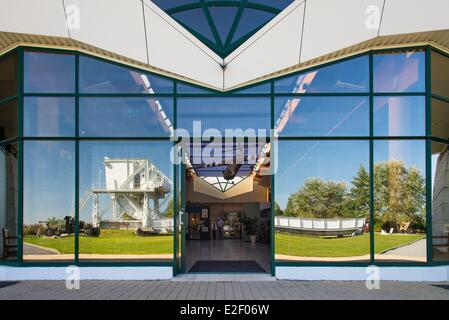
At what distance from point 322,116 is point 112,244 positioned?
5.64 m

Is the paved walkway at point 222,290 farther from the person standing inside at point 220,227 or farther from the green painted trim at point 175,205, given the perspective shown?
the person standing inside at point 220,227

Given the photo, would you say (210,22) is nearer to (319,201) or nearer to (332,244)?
(319,201)

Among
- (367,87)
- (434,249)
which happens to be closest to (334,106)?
(367,87)

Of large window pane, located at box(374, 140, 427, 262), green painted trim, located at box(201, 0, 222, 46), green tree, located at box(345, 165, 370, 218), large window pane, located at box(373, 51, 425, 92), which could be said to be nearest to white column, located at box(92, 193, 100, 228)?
green painted trim, located at box(201, 0, 222, 46)

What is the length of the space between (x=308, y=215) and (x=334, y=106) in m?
2.60

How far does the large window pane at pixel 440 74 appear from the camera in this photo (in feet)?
32.7

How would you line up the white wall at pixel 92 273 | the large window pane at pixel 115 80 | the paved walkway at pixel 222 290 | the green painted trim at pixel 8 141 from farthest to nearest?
the green painted trim at pixel 8 141 → the large window pane at pixel 115 80 → the white wall at pixel 92 273 → the paved walkway at pixel 222 290

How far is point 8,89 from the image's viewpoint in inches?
405

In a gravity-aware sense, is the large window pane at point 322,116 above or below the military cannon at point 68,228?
above

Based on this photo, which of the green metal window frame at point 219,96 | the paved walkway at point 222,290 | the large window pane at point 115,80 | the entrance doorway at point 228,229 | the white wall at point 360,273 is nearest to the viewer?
the paved walkway at point 222,290

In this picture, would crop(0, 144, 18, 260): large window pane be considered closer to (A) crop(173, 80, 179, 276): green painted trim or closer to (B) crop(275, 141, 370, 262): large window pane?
(A) crop(173, 80, 179, 276): green painted trim

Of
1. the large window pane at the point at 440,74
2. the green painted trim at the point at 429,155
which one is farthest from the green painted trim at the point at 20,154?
the large window pane at the point at 440,74

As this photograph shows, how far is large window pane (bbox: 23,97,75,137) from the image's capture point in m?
9.94

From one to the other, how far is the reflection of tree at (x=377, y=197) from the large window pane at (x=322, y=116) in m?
1.05
